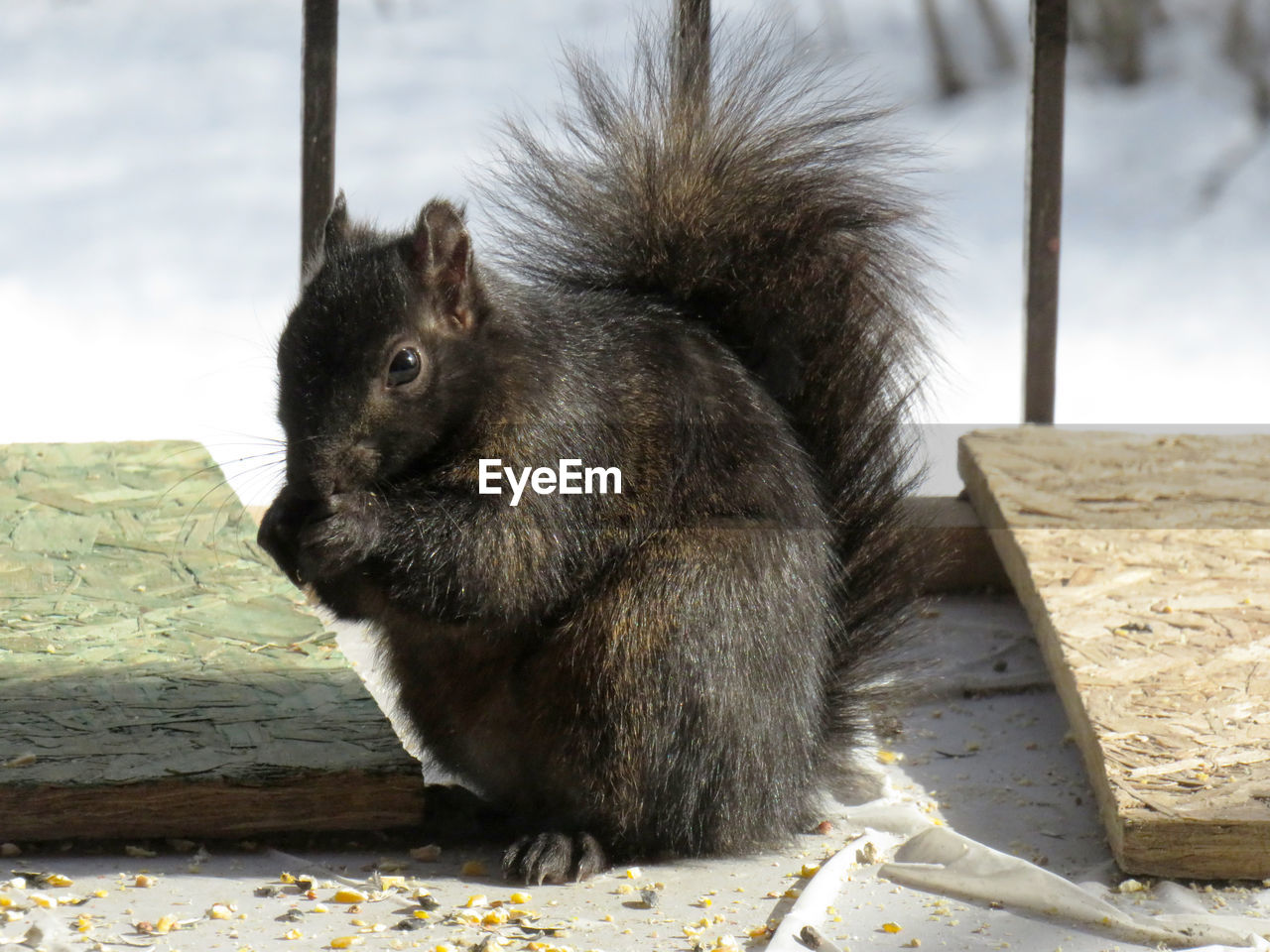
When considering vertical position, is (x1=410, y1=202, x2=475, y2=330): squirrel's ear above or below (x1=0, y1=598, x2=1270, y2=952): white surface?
above

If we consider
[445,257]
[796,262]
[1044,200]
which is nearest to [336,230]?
[445,257]

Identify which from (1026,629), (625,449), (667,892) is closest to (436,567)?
(625,449)

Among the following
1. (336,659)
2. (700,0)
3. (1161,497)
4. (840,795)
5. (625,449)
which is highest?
(700,0)

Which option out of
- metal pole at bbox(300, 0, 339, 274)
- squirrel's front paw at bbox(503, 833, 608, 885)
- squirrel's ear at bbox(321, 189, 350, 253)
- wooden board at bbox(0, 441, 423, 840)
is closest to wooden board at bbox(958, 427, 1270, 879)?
squirrel's front paw at bbox(503, 833, 608, 885)

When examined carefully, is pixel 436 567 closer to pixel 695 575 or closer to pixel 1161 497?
pixel 695 575

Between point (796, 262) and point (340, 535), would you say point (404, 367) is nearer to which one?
point (340, 535)

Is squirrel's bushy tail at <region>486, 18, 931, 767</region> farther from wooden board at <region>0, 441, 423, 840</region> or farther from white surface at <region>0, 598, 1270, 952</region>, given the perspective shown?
wooden board at <region>0, 441, 423, 840</region>
